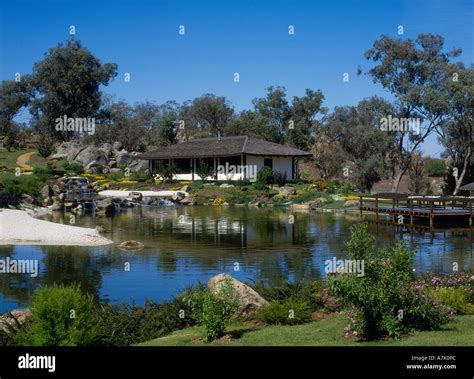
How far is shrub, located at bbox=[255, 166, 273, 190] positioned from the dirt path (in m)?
21.3

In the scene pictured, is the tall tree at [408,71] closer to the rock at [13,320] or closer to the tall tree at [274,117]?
the tall tree at [274,117]

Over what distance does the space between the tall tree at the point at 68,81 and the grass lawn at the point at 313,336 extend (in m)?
59.4

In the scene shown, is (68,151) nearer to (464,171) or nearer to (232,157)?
(232,157)

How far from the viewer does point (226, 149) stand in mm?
55844

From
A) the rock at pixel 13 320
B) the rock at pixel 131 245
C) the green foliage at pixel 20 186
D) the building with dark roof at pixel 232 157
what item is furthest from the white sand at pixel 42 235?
the building with dark roof at pixel 232 157

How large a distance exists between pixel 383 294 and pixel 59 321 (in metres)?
4.92

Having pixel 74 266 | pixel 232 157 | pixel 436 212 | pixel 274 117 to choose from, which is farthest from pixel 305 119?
pixel 74 266

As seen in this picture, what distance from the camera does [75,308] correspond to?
9.20 meters

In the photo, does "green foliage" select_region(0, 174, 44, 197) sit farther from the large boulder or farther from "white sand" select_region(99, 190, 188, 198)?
the large boulder

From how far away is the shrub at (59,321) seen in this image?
8875mm

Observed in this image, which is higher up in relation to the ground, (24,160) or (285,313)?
(24,160)
